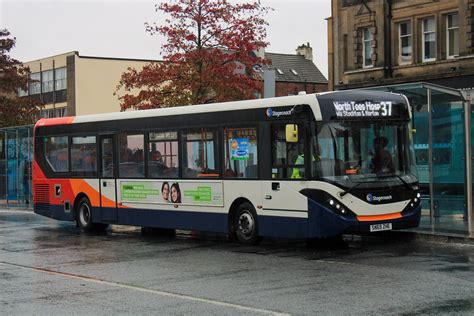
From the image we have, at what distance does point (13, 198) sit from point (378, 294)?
87.2 ft

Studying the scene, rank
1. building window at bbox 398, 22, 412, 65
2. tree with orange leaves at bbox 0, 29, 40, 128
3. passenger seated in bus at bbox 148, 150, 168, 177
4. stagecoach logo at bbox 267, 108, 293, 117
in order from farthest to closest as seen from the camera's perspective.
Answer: tree with orange leaves at bbox 0, 29, 40, 128
building window at bbox 398, 22, 412, 65
passenger seated in bus at bbox 148, 150, 168, 177
stagecoach logo at bbox 267, 108, 293, 117

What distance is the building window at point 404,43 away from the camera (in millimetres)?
35719

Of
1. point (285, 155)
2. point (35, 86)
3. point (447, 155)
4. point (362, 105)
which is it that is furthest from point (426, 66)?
point (35, 86)

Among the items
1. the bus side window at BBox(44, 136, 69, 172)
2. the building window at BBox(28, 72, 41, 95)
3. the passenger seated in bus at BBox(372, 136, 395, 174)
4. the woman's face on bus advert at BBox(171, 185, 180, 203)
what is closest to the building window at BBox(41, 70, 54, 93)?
the building window at BBox(28, 72, 41, 95)

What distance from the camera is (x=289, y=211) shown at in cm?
1433

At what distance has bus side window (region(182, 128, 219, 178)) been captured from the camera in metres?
16.0

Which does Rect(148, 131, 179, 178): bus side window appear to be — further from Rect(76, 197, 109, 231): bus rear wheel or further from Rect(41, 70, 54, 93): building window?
Rect(41, 70, 54, 93): building window

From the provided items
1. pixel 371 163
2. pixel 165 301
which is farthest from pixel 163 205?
pixel 165 301

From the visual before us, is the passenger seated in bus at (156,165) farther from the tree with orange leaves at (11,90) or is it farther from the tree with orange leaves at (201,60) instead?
the tree with orange leaves at (11,90)

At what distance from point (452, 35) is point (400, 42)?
2947mm

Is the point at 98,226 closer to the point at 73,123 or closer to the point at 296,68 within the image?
the point at 73,123

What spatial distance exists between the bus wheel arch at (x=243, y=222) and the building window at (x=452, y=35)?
68.1 feet

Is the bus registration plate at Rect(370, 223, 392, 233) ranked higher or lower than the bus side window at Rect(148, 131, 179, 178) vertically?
lower

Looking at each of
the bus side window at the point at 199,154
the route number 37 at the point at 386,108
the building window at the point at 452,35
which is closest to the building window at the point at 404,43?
the building window at the point at 452,35
